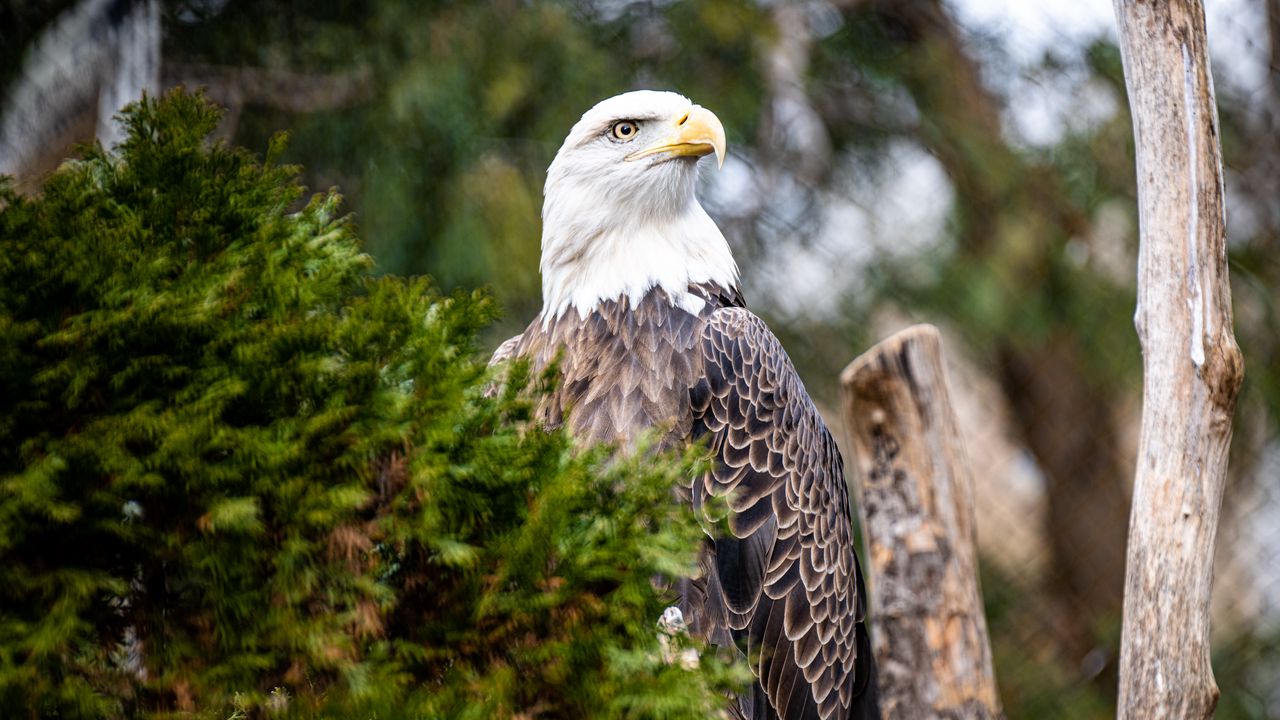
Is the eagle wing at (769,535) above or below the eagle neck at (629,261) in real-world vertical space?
below

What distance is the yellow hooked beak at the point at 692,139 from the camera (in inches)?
102

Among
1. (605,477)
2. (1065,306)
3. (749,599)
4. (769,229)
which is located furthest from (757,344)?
(1065,306)

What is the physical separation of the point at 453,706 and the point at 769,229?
4343 mm

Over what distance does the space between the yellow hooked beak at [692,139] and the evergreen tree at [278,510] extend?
138 centimetres

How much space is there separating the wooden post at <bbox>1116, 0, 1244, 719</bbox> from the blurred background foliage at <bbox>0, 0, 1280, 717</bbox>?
307cm

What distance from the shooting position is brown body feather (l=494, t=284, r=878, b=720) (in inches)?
93.7

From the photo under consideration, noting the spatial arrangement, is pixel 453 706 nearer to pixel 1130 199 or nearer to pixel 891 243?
pixel 891 243

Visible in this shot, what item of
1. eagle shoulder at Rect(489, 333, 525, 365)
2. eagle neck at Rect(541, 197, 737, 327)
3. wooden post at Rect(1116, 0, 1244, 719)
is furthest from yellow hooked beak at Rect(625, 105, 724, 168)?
wooden post at Rect(1116, 0, 1244, 719)

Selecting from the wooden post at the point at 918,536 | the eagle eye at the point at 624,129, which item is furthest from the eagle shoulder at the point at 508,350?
the wooden post at the point at 918,536

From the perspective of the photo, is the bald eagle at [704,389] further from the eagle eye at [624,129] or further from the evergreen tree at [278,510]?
the evergreen tree at [278,510]

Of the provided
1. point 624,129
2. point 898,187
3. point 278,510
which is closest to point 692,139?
point 624,129

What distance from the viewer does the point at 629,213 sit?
8.79 ft

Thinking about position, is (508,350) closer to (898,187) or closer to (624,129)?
(624,129)

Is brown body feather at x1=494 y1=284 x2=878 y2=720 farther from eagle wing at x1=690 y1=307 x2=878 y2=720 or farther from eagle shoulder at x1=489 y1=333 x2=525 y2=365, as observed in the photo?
eagle shoulder at x1=489 y1=333 x2=525 y2=365
